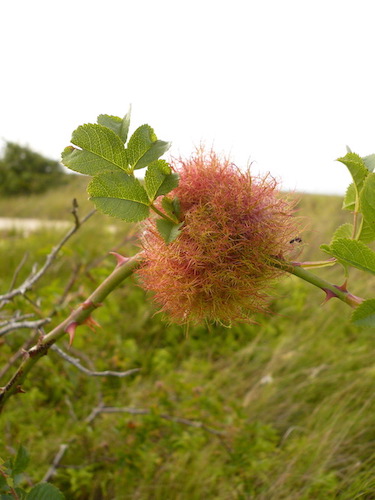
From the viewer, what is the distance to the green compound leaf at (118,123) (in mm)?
656

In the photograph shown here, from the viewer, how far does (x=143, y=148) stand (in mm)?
627

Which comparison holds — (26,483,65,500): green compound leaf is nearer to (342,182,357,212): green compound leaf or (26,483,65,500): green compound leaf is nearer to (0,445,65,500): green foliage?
(0,445,65,500): green foliage

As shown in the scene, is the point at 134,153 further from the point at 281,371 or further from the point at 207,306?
the point at 281,371

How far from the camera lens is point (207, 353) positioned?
3307 mm

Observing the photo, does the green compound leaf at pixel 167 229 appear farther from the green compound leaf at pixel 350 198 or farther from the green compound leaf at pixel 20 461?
the green compound leaf at pixel 20 461

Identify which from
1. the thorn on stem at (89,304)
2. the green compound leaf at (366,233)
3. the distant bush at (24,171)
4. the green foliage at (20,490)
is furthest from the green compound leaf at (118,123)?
the distant bush at (24,171)

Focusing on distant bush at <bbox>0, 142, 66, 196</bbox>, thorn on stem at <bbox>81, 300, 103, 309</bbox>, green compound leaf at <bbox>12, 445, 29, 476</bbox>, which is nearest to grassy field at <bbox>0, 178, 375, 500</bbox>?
green compound leaf at <bbox>12, 445, 29, 476</bbox>

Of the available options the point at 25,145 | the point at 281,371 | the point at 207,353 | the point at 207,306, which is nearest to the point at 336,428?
the point at 281,371

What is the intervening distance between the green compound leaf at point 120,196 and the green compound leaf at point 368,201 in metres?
0.32

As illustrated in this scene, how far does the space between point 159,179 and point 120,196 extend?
6 centimetres

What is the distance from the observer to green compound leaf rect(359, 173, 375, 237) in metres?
0.61

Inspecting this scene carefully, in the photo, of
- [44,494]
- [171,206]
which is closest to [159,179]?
[171,206]

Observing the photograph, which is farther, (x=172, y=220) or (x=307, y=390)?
(x=307, y=390)

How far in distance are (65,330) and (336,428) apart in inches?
68.5
